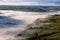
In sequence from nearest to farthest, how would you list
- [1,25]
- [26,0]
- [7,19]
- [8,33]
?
[8,33] → [1,25] → [7,19] → [26,0]

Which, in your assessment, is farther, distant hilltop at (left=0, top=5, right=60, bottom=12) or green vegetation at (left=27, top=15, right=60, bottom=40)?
distant hilltop at (left=0, top=5, right=60, bottom=12)

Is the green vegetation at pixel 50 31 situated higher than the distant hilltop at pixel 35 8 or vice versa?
the distant hilltop at pixel 35 8

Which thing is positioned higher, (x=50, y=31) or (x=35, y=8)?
(x=35, y=8)

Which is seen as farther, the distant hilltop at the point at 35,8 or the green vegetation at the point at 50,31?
the distant hilltop at the point at 35,8

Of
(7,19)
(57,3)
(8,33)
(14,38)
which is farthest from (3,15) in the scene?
(57,3)

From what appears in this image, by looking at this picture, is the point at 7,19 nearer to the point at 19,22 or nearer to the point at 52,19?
the point at 19,22

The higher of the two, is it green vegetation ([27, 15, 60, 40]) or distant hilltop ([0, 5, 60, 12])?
distant hilltop ([0, 5, 60, 12])

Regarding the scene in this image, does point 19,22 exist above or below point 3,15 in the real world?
below

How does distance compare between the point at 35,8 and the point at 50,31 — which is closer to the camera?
the point at 50,31
